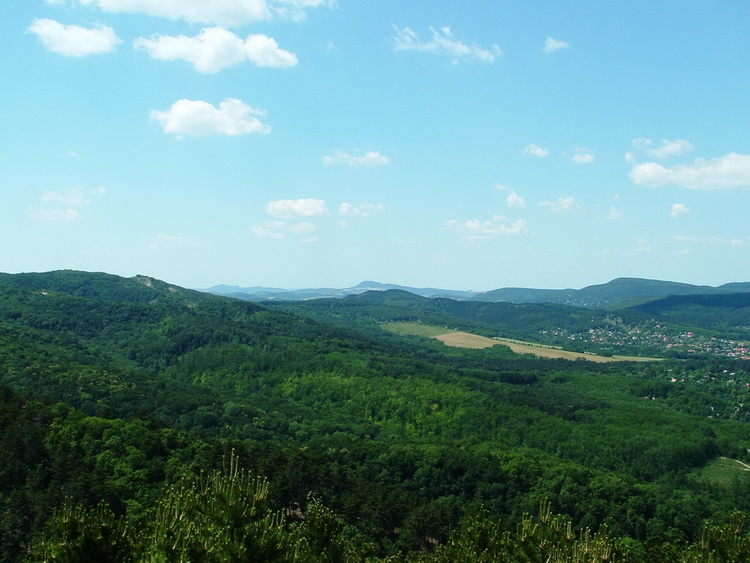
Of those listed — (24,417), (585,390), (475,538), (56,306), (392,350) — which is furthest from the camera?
(392,350)

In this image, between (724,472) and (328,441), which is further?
(724,472)

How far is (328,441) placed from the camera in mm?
74750

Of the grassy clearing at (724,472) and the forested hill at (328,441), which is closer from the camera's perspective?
the forested hill at (328,441)

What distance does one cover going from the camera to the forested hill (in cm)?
2756

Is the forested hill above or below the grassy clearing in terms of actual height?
above

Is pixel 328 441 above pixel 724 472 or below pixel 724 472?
above

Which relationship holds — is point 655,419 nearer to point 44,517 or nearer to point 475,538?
point 475,538

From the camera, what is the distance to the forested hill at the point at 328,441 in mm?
27562

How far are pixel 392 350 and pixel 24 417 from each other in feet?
376

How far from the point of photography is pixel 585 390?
132 metres

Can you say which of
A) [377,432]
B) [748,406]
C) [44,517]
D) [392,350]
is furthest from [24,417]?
[748,406]

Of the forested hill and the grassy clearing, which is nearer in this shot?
the forested hill

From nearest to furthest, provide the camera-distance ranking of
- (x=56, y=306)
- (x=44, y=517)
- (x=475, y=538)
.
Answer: (x=475, y=538) → (x=44, y=517) → (x=56, y=306)

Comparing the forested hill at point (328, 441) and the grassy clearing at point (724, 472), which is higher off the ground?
the forested hill at point (328, 441)
